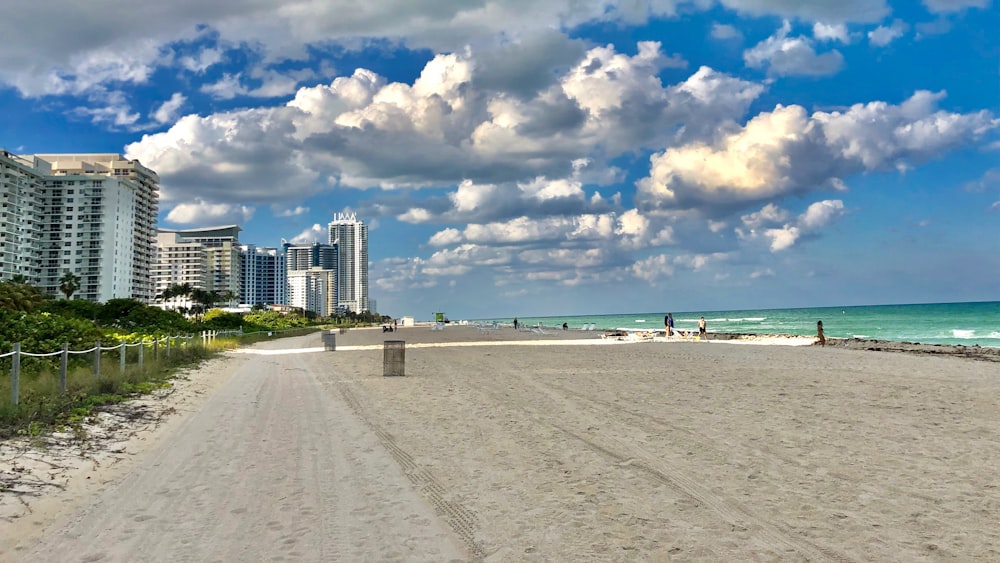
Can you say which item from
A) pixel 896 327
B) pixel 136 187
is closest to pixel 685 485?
pixel 896 327

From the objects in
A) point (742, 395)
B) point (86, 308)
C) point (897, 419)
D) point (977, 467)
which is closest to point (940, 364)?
point (742, 395)

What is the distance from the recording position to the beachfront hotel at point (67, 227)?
11512cm

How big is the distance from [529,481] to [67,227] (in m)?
147

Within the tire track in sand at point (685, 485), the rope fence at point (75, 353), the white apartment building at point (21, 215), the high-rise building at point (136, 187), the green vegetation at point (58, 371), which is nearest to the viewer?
the tire track in sand at point (685, 485)

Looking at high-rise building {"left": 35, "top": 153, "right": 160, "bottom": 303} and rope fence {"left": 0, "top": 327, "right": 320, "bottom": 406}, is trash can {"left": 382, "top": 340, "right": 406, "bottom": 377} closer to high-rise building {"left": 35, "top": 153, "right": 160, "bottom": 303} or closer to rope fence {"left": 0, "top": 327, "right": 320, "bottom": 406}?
rope fence {"left": 0, "top": 327, "right": 320, "bottom": 406}

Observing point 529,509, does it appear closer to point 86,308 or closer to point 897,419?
point 897,419

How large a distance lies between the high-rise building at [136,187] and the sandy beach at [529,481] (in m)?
147

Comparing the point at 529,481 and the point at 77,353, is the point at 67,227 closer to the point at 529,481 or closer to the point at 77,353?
the point at 77,353

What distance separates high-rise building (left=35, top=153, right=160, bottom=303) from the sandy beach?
483 feet

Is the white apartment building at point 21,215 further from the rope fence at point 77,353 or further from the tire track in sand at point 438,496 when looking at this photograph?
the tire track in sand at point 438,496

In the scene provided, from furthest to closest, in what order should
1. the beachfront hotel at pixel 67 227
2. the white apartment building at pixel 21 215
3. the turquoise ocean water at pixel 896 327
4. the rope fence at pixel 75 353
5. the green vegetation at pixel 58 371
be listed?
the beachfront hotel at pixel 67 227 < the white apartment building at pixel 21 215 < the turquoise ocean water at pixel 896 327 < the rope fence at pixel 75 353 < the green vegetation at pixel 58 371

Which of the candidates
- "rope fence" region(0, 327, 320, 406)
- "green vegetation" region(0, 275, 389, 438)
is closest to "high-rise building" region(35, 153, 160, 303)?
"rope fence" region(0, 327, 320, 406)

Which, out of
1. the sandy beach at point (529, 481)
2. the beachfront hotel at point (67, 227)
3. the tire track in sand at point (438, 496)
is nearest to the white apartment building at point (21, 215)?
the beachfront hotel at point (67, 227)

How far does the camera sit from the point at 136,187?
140500mm
